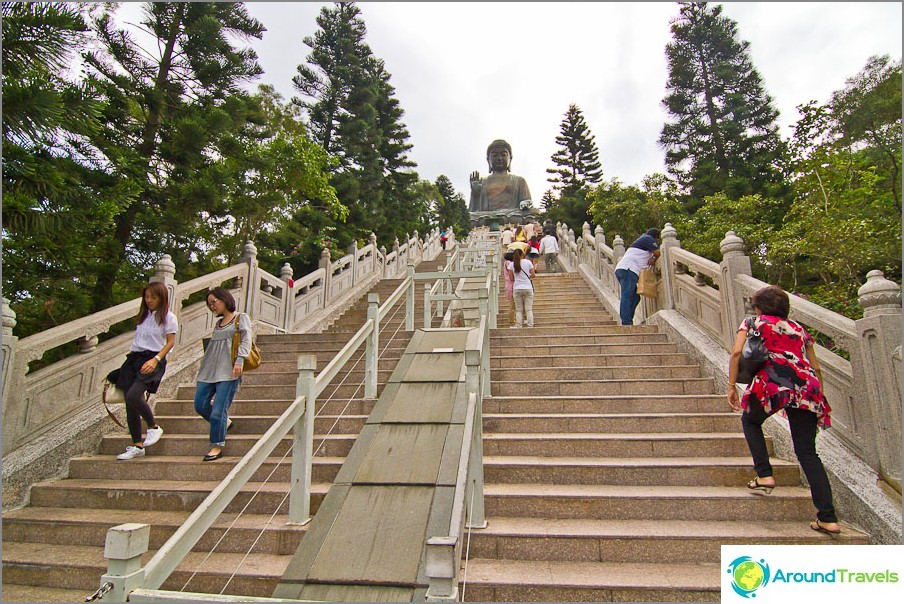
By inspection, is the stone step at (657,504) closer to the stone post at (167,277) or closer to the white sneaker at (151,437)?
the white sneaker at (151,437)

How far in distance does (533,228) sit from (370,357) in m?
13.6

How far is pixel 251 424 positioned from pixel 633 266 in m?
5.55

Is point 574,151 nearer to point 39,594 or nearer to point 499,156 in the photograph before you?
point 499,156

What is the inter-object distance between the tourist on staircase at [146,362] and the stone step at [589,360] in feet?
10.9

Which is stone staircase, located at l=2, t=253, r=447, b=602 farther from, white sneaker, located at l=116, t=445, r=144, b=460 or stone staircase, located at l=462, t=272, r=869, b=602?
stone staircase, located at l=462, t=272, r=869, b=602

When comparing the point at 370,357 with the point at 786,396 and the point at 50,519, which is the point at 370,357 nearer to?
the point at 50,519

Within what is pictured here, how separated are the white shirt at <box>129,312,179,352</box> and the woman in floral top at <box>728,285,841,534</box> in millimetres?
4461

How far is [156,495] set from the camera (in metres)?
3.77

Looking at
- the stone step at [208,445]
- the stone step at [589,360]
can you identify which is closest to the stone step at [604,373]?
the stone step at [589,360]

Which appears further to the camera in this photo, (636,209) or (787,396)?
(636,209)

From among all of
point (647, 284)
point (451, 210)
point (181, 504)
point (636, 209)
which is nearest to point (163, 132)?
point (181, 504)

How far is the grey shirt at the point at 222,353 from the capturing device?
13.7 ft

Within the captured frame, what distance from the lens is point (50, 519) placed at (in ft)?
11.7

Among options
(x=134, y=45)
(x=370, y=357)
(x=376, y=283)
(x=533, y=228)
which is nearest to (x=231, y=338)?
(x=370, y=357)
